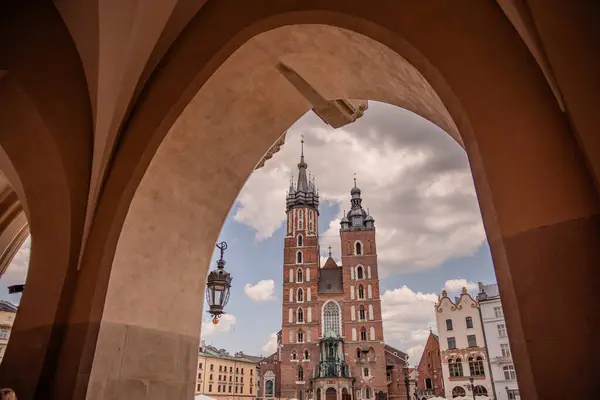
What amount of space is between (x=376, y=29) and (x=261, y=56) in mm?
1101

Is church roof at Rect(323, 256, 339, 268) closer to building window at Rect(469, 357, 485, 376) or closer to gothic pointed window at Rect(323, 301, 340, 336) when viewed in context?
gothic pointed window at Rect(323, 301, 340, 336)

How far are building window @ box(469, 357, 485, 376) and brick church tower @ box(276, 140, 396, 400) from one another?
14.9 m

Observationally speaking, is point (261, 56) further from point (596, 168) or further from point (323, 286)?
point (323, 286)

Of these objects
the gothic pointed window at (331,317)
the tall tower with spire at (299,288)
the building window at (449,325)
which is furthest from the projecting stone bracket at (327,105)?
the gothic pointed window at (331,317)

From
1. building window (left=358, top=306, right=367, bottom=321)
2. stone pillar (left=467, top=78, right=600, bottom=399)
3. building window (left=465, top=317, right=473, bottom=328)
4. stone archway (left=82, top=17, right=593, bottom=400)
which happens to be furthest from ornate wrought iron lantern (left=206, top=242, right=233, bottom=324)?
building window (left=358, top=306, right=367, bottom=321)

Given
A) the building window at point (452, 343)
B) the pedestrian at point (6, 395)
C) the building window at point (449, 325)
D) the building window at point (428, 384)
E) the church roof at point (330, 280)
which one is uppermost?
the church roof at point (330, 280)

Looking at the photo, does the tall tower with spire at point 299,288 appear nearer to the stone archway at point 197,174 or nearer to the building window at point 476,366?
the building window at point 476,366

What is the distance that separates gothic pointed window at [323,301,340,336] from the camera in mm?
50531

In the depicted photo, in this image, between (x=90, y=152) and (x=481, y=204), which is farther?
(x=90, y=152)

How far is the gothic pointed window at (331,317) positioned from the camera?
50531 mm

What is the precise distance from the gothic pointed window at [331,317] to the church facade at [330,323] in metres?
0.12

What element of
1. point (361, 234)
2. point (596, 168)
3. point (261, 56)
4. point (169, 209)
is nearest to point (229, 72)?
point (261, 56)

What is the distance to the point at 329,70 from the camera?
326cm

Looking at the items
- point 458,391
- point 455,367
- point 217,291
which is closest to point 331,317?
point 455,367
